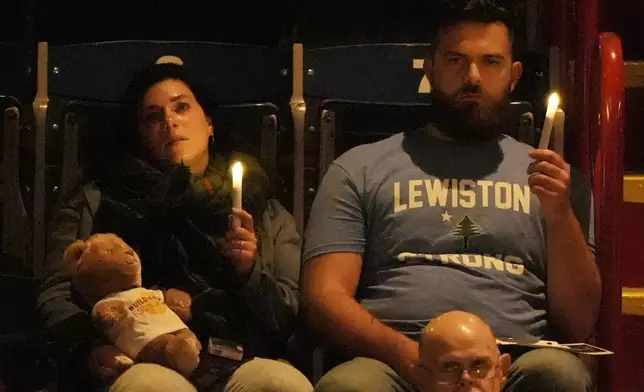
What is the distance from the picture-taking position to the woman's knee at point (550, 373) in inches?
68.2

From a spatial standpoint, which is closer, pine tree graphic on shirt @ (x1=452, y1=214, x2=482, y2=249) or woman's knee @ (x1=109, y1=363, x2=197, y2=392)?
woman's knee @ (x1=109, y1=363, x2=197, y2=392)

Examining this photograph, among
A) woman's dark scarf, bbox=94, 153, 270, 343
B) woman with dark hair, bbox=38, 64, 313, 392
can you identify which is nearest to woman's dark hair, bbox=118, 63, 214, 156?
woman with dark hair, bbox=38, 64, 313, 392

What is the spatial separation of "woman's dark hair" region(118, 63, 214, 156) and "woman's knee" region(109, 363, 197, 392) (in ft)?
1.96

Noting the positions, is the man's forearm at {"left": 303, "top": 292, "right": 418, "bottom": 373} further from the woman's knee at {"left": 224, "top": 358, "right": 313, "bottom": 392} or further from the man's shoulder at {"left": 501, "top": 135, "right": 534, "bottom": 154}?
the man's shoulder at {"left": 501, "top": 135, "right": 534, "bottom": 154}

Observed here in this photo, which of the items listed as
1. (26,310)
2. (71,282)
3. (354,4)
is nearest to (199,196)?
(71,282)

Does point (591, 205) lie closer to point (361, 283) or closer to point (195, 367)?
point (361, 283)

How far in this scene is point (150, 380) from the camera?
1715 mm

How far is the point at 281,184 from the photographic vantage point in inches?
96.9

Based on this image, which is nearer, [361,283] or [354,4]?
[361,283]

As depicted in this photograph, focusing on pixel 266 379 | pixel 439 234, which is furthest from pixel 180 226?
pixel 439 234

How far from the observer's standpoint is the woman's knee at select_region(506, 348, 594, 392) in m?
1.73

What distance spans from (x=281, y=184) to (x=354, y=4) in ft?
2.22

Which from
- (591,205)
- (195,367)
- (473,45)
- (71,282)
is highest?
(473,45)

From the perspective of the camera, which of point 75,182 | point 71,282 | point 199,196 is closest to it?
point 71,282
